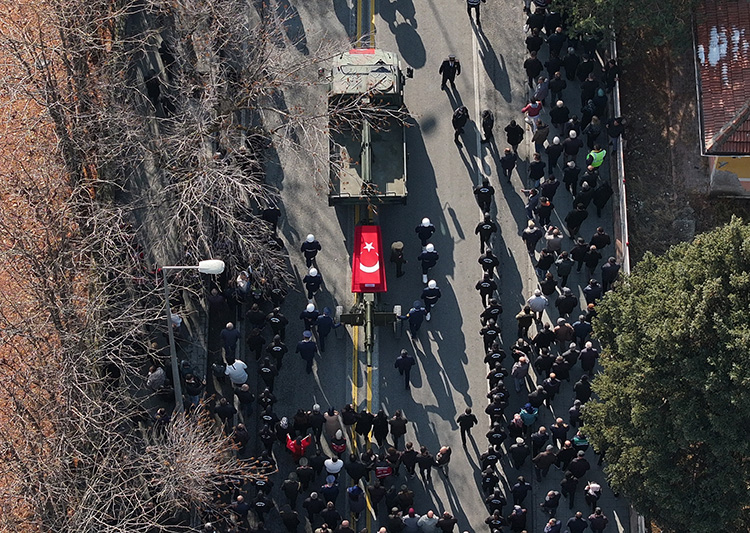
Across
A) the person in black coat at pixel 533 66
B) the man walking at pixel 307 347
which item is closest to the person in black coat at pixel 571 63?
the person in black coat at pixel 533 66

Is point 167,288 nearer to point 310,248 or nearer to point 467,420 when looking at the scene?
point 310,248

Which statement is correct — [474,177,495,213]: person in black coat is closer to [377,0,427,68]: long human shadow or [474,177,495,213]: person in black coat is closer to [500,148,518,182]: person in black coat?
[500,148,518,182]: person in black coat

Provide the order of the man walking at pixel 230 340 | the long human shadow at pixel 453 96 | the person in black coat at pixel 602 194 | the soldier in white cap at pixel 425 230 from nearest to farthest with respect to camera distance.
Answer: the man walking at pixel 230 340, the soldier in white cap at pixel 425 230, the person in black coat at pixel 602 194, the long human shadow at pixel 453 96

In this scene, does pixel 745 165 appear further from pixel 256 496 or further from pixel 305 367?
pixel 256 496

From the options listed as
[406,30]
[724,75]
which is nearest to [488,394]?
[724,75]

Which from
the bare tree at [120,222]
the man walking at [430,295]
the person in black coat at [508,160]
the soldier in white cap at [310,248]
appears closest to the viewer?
the bare tree at [120,222]

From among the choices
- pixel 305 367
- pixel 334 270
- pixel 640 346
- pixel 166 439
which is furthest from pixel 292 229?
pixel 640 346

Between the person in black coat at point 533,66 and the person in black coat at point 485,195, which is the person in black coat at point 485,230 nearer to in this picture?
the person in black coat at point 485,195
